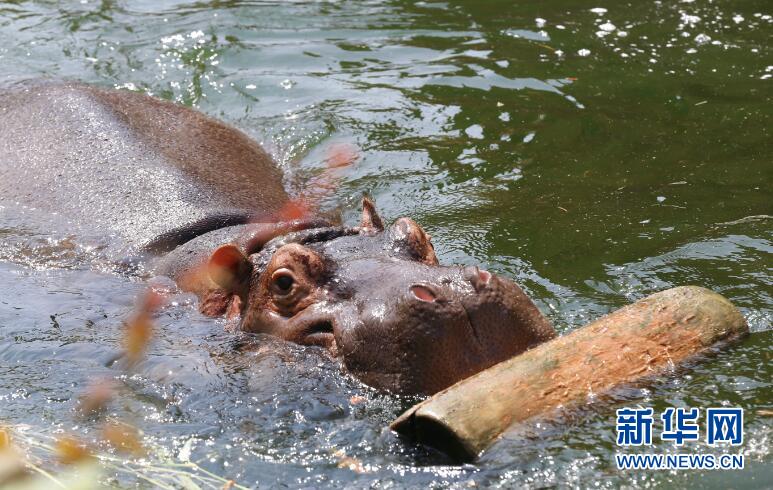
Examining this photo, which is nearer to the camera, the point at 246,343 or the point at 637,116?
the point at 246,343

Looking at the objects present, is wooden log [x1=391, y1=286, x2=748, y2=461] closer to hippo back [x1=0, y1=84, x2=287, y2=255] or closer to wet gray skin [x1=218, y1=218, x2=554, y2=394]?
wet gray skin [x1=218, y1=218, x2=554, y2=394]

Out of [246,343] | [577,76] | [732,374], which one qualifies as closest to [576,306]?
[732,374]

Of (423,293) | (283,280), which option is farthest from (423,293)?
(283,280)

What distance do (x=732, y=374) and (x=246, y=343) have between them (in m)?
2.09

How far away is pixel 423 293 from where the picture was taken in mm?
4102

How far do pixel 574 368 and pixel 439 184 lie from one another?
12.0ft

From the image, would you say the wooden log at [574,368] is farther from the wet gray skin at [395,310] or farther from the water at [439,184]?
the wet gray skin at [395,310]

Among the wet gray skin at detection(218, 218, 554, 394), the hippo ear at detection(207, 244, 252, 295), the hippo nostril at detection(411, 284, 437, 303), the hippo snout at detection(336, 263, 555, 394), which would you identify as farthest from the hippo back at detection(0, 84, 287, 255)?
the hippo nostril at detection(411, 284, 437, 303)

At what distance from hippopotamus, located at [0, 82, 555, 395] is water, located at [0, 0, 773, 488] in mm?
167

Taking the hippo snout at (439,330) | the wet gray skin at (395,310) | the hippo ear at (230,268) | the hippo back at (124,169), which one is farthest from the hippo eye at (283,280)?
the hippo back at (124,169)

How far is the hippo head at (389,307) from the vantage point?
406 centimetres

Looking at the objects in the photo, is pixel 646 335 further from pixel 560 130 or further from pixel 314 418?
pixel 560 130

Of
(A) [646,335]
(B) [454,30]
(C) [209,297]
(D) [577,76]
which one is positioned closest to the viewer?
(A) [646,335]

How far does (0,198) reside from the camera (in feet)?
21.7
